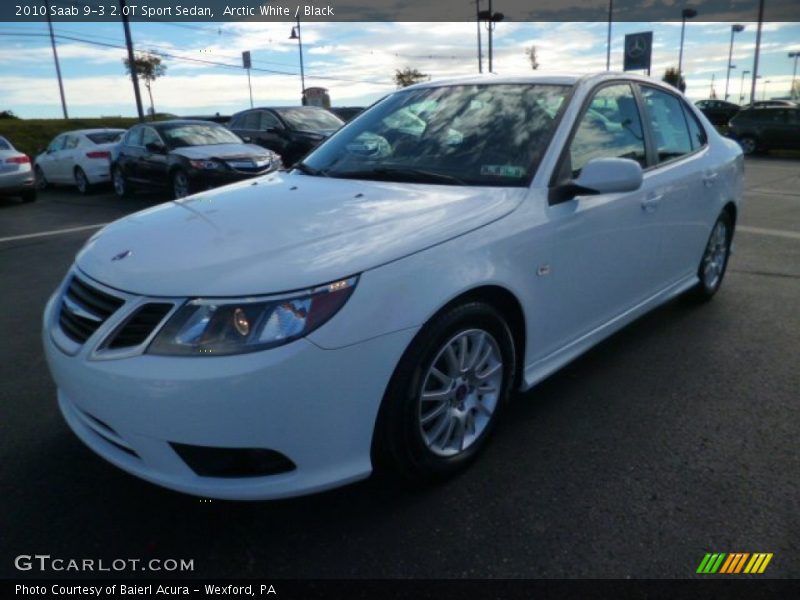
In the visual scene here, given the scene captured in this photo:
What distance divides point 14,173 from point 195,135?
386cm

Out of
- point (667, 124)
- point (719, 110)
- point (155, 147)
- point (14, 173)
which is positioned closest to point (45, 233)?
point (155, 147)

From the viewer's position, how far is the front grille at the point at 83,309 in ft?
7.41

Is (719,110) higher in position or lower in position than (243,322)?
lower

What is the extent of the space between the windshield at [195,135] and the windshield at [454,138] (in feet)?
28.5

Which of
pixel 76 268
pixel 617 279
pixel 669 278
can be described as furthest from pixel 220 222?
pixel 669 278

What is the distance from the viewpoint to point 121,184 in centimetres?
1309

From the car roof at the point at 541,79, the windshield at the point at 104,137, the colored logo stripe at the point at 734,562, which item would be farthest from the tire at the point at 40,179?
the colored logo stripe at the point at 734,562

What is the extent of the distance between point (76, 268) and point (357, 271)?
1276 millimetres

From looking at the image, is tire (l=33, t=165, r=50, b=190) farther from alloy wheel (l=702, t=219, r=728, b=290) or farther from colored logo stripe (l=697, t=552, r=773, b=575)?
colored logo stripe (l=697, t=552, r=773, b=575)

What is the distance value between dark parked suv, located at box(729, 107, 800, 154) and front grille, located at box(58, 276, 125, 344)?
71.2 ft

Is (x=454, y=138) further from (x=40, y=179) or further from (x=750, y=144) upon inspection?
(x=750, y=144)

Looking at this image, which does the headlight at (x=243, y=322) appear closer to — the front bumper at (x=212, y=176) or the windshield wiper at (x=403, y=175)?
the windshield wiper at (x=403, y=175)

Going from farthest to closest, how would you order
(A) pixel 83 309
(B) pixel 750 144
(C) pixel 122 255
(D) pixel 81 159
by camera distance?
(B) pixel 750 144 → (D) pixel 81 159 → (C) pixel 122 255 → (A) pixel 83 309

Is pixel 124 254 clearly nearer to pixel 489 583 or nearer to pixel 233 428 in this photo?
pixel 233 428
